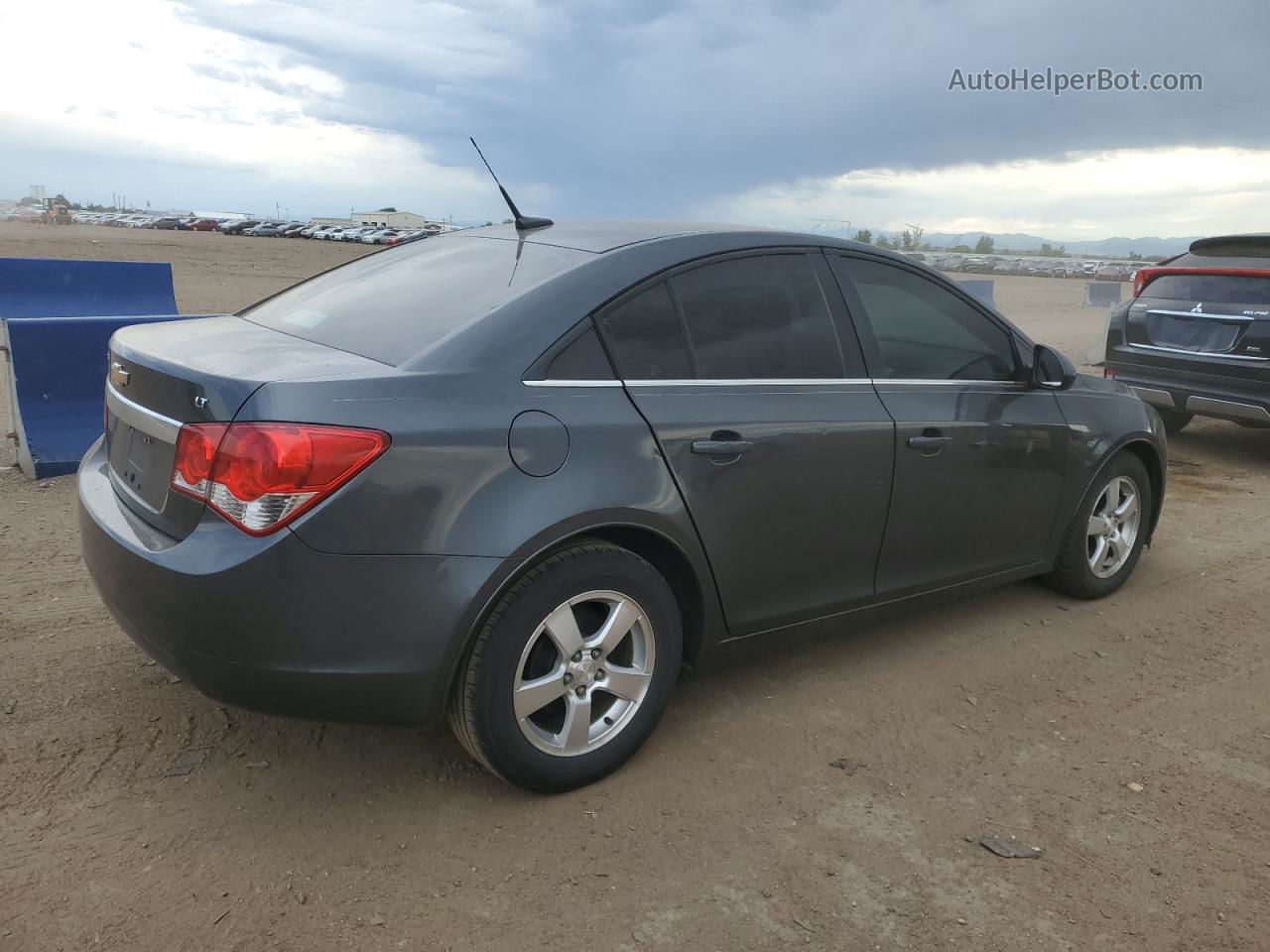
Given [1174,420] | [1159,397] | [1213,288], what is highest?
[1213,288]

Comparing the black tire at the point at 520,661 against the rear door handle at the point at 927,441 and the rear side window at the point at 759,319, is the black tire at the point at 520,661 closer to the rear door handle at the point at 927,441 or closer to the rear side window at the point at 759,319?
the rear side window at the point at 759,319

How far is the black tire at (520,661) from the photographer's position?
2709 millimetres

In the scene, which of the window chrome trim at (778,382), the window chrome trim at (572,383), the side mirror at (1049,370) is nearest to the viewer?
the window chrome trim at (572,383)

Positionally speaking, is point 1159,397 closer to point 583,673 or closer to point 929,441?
point 929,441

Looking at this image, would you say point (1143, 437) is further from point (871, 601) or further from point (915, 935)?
point (915, 935)

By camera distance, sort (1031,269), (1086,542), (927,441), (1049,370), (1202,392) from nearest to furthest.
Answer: (927,441)
(1049,370)
(1086,542)
(1202,392)
(1031,269)

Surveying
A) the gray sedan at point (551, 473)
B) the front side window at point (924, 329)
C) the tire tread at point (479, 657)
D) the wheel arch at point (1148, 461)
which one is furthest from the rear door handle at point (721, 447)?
the wheel arch at point (1148, 461)

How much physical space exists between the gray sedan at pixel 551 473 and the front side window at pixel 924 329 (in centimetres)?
1

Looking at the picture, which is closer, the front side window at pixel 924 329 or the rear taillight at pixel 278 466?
the rear taillight at pixel 278 466

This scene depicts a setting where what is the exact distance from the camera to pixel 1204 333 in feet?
25.1

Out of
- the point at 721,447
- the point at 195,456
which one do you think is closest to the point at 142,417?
the point at 195,456

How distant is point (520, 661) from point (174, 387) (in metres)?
1.19

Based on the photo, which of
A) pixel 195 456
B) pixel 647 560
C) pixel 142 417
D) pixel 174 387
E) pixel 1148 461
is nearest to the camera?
pixel 195 456

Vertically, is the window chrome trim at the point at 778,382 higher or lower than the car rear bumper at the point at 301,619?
higher
